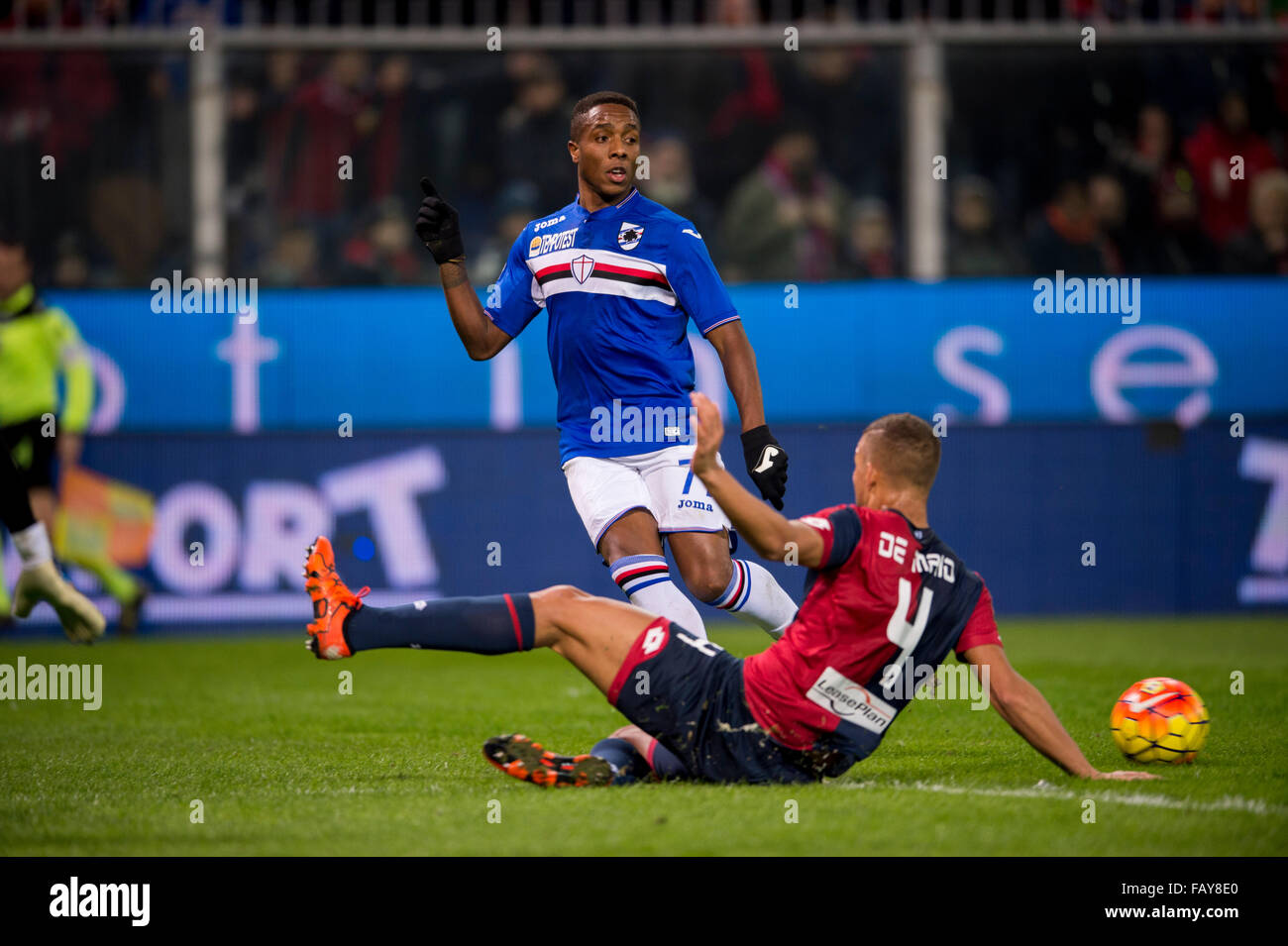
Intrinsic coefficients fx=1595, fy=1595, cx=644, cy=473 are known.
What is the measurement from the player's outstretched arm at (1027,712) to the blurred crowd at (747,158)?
8088 mm

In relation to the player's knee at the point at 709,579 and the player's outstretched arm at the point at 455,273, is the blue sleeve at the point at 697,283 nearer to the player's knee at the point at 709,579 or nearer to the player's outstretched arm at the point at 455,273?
the player's outstretched arm at the point at 455,273

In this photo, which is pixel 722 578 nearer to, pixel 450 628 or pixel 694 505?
pixel 694 505

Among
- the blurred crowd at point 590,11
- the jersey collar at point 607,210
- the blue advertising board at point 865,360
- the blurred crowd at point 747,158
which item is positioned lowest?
the blue advertising board at point 865,360

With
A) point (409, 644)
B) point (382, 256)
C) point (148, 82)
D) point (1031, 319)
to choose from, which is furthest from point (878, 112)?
point (409, 644)

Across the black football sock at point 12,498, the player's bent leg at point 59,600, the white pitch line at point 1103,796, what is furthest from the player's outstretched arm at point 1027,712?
the black football sock at point 12,498

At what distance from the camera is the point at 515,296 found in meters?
6.86

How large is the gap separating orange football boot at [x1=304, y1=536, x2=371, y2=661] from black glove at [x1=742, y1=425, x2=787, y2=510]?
1.66 metres

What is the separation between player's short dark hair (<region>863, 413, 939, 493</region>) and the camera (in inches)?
193

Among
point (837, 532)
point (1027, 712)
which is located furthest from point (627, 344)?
point (1027, 712)

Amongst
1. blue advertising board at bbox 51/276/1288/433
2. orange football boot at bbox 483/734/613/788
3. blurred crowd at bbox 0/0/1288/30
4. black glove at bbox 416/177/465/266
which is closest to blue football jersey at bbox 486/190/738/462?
black glove at bbox 416/177/465/266

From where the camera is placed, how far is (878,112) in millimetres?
13117

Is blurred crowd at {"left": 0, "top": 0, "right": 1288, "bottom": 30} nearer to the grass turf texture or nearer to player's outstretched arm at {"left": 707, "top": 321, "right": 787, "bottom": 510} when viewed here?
the grass turf texture

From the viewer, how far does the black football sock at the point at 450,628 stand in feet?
16.7

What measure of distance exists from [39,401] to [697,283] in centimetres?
681
